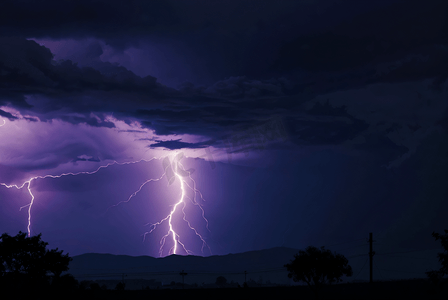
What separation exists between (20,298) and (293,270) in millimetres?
26756

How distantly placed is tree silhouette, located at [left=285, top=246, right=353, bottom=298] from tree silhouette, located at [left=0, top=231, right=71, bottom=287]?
24.0 metres

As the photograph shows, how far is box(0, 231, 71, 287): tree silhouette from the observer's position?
37.7 metres

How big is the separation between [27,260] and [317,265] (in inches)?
1115

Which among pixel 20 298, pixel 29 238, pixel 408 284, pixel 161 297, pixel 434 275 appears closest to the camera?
pixel 434 275

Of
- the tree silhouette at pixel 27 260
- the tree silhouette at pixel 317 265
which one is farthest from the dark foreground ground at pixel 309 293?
the tree silhouette at pixel 317 265

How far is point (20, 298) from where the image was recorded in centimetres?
3372

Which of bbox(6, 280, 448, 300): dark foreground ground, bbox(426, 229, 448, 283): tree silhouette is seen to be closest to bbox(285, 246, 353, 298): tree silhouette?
bbox(6, 280, 448, 300): dark foreground ground

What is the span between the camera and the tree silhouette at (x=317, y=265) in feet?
149

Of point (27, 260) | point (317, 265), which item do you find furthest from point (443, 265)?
point (27, 260)

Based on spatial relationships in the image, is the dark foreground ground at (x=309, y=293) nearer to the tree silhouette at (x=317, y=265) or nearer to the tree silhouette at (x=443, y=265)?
the tree silhouette at (x=317, y=265)

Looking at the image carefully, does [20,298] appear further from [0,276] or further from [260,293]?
[260,293]

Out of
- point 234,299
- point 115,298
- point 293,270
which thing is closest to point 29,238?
point 115,298

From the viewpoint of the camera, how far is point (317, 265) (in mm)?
45438

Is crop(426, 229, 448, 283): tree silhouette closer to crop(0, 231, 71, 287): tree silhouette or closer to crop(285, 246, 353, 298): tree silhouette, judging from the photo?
crop(285, 246, 353, 298): tree silhouette
